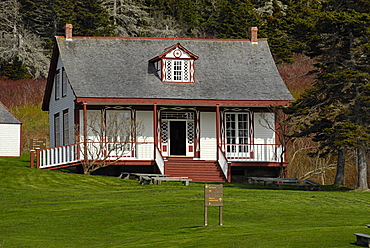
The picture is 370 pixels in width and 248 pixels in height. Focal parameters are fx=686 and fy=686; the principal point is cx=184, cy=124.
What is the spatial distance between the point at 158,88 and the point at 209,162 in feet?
14.0

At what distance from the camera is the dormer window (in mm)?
33312

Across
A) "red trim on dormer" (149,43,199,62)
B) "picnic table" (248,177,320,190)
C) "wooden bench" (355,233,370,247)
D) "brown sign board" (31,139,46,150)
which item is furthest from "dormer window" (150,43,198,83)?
"wooden bench" (355,233,370,247)

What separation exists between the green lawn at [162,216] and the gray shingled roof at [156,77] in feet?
22.9

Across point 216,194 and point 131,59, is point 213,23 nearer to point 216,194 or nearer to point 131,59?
point 131,59

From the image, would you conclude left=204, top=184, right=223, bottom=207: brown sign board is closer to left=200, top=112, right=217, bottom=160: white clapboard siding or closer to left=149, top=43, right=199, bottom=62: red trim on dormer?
left=200, top=112, right=217, bottom=160: white clapboard siding

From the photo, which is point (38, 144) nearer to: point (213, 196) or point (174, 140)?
point (174, 140)

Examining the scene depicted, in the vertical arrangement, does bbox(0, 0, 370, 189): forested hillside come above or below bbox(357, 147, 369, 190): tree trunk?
above

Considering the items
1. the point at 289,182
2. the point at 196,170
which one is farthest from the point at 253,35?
the point at 289,182

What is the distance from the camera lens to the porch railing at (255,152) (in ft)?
106

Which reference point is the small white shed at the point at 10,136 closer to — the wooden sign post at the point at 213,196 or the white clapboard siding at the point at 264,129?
the white clapboard siding at the point at 264,129

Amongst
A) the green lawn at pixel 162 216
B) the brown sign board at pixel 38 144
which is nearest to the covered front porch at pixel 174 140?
the green lawn at pixel 162 216

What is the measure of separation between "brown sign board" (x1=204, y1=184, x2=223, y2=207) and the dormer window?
17.6 meters

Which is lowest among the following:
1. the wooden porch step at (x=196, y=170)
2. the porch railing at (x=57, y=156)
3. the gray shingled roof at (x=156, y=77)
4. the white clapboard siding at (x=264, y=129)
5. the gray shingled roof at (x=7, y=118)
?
the wooden porch step at (x=196, y=170)

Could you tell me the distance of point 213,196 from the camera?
15984 millimetres
